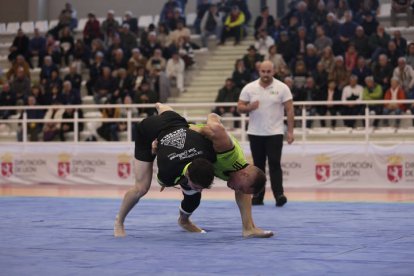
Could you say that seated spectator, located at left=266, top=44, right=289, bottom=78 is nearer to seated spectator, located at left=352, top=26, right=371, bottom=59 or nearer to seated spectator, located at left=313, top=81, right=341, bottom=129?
seated spectator, located at left=313, top=81, right=341, bottom=129

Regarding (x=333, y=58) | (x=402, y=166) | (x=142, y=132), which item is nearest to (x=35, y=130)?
(x=333, y=58)

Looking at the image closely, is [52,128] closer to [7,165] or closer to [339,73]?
[7,165]

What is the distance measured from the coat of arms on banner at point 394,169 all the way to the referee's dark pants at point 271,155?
166 inches

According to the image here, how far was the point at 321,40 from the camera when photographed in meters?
19.5

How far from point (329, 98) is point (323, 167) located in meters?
1.97

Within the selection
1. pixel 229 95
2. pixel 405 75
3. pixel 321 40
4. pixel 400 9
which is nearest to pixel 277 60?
pixel 321 40

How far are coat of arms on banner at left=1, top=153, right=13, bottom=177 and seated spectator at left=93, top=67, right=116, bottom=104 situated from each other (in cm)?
304

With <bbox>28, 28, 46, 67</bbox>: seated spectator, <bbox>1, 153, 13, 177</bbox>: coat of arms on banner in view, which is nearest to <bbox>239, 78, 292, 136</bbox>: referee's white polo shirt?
<bbox>1, 153, 13, 177</bbox>: coat of arms on banner

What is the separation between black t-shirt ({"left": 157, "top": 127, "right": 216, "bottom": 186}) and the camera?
767cm

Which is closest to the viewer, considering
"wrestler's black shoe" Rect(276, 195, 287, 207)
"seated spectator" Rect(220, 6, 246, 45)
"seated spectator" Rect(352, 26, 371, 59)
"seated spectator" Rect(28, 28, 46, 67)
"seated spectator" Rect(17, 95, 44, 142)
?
"wrestler's black shoe" Rect(276, 195, 287, 207)

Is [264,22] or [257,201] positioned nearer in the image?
[257,201]

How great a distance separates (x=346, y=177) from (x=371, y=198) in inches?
108

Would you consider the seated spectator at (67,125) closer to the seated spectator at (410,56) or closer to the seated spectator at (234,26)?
the seated spectator at (234,26)

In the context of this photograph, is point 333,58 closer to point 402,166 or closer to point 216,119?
point 402,166
